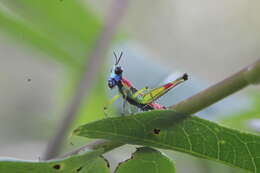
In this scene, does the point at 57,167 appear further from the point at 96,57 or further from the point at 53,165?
the point at 96,57

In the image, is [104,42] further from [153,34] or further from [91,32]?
[153,34]

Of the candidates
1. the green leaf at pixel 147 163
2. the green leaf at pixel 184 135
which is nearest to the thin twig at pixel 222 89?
the green leaf at pixel 184 135

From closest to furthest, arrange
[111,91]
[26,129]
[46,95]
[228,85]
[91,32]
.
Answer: [228,85]
[111,91]
[91,32]
[26,129]
[46,95]

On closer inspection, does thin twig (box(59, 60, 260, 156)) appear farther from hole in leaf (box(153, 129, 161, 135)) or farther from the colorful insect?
the colorful insect

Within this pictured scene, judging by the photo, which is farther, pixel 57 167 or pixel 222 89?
pixel 57 167

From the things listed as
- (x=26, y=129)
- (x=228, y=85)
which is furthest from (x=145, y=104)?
(x=26, y=129)

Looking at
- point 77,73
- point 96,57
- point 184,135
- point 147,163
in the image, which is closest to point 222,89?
point 184,135
